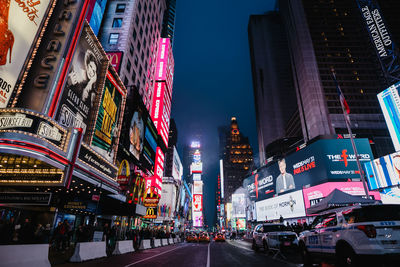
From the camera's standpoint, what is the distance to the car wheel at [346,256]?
19.8 feet

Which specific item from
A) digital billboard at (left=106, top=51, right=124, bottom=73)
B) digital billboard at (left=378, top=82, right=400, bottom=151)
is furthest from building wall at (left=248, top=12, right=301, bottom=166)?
digital billboard at (left=106, top=51, right=124, bottom=73)

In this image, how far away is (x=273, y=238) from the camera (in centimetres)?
1321

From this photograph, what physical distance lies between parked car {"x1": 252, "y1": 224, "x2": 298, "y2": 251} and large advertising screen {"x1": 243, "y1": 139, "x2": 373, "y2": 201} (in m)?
34.7

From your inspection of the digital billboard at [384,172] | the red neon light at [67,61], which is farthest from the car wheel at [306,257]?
the digital billboard at [384,172]

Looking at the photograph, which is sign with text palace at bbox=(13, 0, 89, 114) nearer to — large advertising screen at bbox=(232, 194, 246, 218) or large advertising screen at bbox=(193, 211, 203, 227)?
large advertising screen at bbox=(232, 194, 246, 218)

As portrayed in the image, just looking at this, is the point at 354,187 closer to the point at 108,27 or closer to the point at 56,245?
the point at 56,245

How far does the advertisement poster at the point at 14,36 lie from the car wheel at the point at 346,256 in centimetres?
1695

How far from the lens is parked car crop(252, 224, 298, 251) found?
1243 centimetres

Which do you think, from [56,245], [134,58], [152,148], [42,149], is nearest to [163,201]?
[152,148]

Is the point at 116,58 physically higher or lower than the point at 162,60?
lower

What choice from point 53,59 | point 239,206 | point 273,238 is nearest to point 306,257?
point 273,238

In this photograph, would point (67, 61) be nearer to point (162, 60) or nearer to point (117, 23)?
point (117, 23)

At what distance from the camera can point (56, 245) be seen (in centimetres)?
1491

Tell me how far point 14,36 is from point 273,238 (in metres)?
19.7
